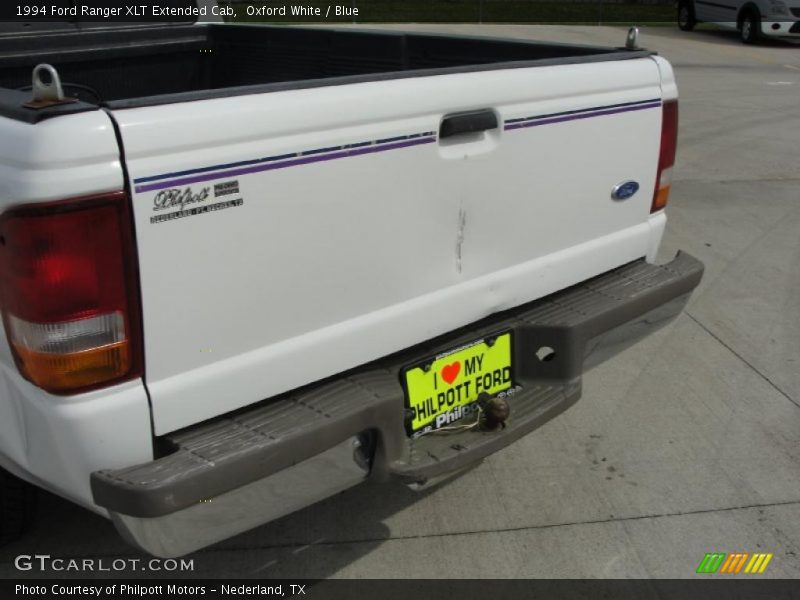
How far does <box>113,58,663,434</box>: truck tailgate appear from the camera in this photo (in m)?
2.07

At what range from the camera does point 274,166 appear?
217cm

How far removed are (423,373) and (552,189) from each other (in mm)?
775

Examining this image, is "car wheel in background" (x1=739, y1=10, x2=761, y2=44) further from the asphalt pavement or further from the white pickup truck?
the white pickup truck

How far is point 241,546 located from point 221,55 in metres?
2.80

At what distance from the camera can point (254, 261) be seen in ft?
7.27

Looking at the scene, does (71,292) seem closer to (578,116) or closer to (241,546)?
(241,546)

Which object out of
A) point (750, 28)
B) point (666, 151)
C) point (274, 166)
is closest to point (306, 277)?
point (274, 166)

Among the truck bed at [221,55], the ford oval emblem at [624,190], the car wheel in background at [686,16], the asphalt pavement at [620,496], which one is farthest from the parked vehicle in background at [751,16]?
the ford oval emblem at [624,190]

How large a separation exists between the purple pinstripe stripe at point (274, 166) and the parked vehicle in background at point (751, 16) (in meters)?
17.2

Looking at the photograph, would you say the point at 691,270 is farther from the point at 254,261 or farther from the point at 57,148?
the point at 57,148

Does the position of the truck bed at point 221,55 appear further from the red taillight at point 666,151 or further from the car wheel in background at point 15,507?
the car wheel in background at point 15,507

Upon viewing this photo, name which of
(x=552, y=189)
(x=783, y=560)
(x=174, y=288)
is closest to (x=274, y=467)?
(x=174, y=288)

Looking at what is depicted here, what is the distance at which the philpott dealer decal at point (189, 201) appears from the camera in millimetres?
2002

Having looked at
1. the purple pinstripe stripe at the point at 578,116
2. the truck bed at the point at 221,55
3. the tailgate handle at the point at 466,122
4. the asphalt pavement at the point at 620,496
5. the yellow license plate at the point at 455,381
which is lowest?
the asphalt pavement at the point at 620,496
